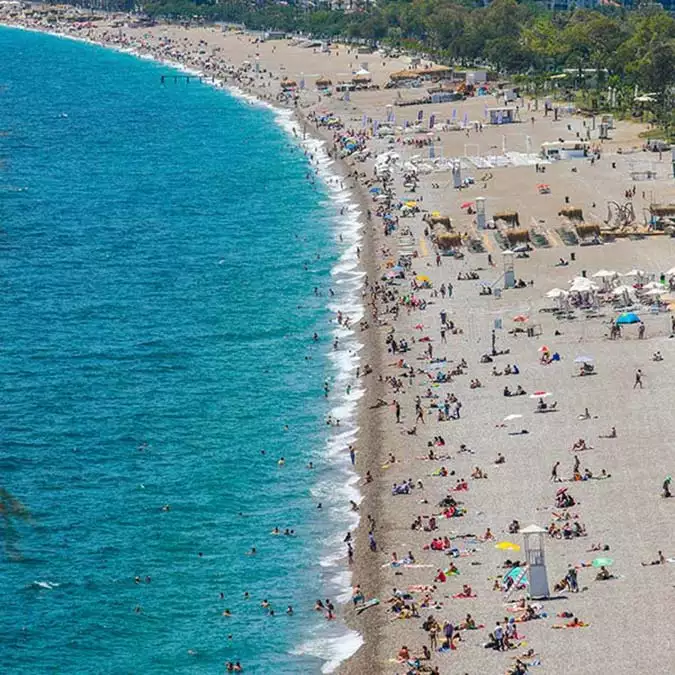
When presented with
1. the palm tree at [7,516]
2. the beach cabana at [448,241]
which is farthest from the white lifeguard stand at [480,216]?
the palm tree at [7,516]

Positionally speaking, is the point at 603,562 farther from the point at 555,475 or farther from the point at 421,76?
the point at 421,76

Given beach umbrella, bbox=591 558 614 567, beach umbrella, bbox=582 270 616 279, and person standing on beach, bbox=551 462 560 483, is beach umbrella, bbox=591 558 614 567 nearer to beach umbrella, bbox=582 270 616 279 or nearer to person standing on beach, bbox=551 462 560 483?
person standing on beach, bbox=551 462 560 483

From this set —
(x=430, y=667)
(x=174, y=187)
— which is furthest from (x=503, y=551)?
(x=174, y=187)

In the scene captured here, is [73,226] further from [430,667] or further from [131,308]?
[430,667]

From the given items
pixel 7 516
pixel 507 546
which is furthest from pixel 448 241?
pixel 7 516

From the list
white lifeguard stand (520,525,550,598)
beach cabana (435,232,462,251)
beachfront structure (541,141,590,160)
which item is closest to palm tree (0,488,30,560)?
white lifeguard stand (520,525,550,598)

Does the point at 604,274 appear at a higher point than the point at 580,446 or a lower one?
higher

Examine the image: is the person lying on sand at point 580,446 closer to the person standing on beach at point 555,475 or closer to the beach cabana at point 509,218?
the person standing on beach at point 555,475
